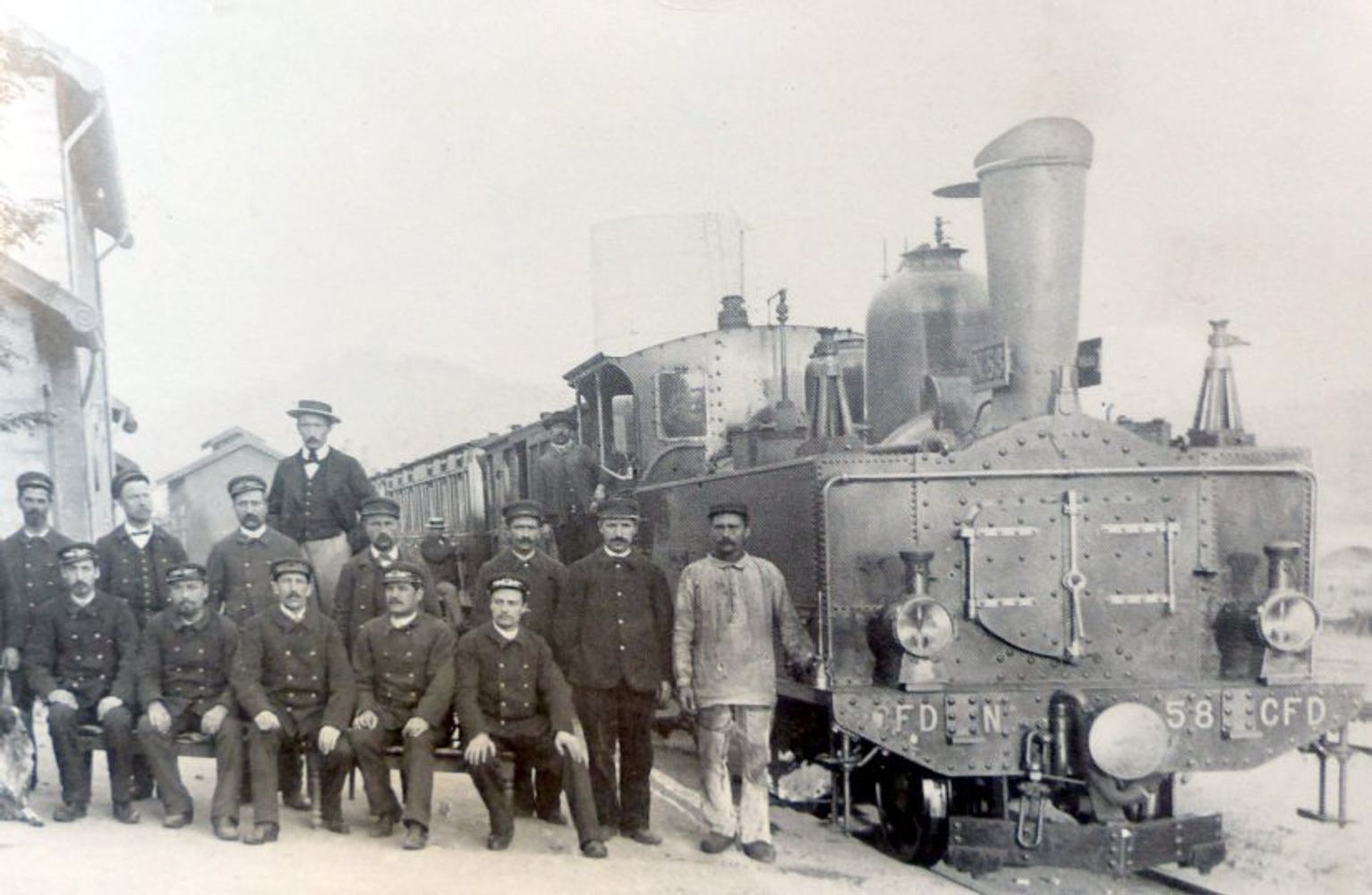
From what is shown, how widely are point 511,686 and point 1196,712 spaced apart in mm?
2836

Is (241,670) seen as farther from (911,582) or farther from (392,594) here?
(911,582)

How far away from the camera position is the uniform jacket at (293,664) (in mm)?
5504

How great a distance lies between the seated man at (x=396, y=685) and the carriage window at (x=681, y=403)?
326 cm

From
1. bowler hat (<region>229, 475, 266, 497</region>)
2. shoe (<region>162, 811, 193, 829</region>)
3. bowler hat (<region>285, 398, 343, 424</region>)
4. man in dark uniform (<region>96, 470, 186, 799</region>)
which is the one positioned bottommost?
shoe (<region>162, 811, 193, 829</region>)

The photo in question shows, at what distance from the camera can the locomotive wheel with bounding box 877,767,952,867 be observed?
17.1 feet

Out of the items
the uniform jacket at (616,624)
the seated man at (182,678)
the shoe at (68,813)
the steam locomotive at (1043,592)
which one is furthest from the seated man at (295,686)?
the steam locomotive at (1043,592)

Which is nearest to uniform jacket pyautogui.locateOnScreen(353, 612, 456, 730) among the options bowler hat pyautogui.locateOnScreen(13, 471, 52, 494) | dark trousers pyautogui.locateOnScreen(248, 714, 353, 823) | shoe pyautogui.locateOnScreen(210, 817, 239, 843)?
dark trousers pyautogui.locateOnScreen(248, 714, 353, 823)

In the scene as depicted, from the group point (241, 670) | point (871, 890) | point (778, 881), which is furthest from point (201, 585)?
point (871, 890)


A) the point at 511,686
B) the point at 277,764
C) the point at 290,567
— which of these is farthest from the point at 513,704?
the point at 290,567

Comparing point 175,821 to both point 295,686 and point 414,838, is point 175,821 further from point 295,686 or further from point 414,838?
point 414,838

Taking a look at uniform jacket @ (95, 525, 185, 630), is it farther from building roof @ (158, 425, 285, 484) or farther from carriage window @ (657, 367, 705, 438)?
building roof @ (158, 425, 285, 484)

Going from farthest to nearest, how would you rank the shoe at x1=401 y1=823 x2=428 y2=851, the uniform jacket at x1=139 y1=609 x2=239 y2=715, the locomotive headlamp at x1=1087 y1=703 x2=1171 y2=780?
the uniform jacket at x1=139 y1=609 x2=239 y2=715 → the shoe at x1=401 y1=823 x2=428 y2=851 → the locomotive headlamp at x1=1087 y1=703 x2=1171 y2=780

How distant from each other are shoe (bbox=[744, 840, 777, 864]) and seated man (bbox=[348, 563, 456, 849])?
1390 mm

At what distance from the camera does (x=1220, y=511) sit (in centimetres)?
531
